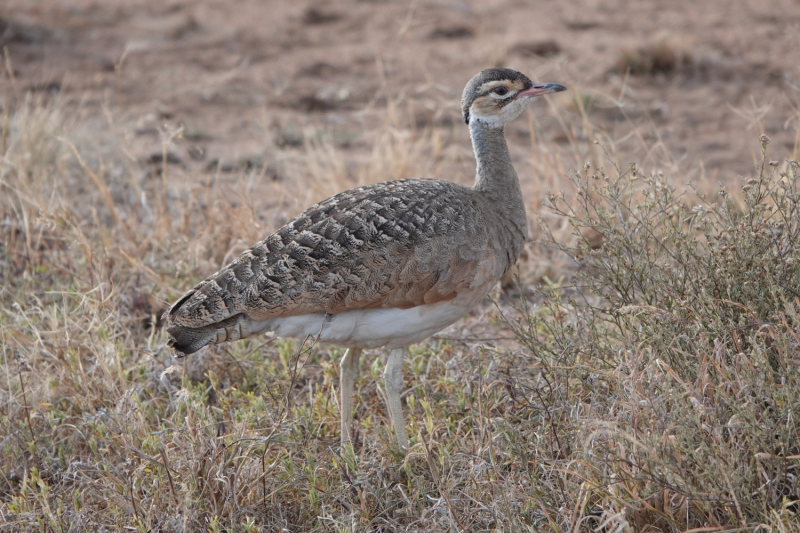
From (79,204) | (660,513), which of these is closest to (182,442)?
(660,513)

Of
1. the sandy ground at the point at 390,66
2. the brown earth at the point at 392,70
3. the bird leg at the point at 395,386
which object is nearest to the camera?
the bird leg at the point at 395,386

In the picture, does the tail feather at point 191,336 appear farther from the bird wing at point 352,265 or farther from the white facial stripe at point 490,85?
the white facial stripe at point 490,85

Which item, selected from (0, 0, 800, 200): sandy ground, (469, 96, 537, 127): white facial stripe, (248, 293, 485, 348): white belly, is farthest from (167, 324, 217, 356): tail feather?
(0, 0, 800, 200): sandy ground

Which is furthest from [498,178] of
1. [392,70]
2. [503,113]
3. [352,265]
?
[392,70]

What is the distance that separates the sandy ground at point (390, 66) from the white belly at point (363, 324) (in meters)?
2.90

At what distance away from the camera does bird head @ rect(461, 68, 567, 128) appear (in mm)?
4156

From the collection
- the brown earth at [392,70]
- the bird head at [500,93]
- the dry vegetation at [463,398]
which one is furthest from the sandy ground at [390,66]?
the bird head at [500,93]

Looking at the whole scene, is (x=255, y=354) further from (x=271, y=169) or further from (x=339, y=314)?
(x=271, y=169)

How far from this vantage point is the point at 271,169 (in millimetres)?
6930

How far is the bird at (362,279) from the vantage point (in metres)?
3.60

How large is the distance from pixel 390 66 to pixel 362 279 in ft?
19.1

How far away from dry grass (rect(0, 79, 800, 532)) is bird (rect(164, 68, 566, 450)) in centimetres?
23

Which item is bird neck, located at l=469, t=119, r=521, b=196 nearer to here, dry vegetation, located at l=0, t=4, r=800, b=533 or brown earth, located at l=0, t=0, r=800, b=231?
dry vegetation, located at l=0, t=4, r=800, b=533

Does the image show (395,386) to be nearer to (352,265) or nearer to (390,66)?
(352,265)
